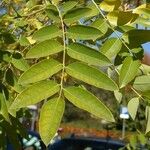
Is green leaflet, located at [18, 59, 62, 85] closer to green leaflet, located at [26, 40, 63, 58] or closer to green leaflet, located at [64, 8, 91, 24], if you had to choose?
green leaflet, located at [26, 40, 63, 58]

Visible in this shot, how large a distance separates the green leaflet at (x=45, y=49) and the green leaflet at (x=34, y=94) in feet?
0.30

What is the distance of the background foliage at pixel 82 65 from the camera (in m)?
1.40

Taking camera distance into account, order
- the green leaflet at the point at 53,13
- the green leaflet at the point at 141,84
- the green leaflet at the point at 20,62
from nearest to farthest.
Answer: the green leaflet at the point at 141,84
the green leaflet at the point at 53,13
the green leaflet at the point at 20,62

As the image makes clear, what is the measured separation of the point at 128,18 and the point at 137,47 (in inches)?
3.7

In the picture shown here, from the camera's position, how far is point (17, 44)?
6.92 ft

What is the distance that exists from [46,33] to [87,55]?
0.16m

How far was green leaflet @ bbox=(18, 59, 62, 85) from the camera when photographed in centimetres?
145

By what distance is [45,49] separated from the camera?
5.05 feet

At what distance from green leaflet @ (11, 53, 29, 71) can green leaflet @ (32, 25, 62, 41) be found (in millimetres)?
306

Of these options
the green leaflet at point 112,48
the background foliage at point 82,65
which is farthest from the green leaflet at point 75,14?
the green leaflet at point 112,48

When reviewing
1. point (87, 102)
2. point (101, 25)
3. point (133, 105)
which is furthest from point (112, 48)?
point (87, 102)

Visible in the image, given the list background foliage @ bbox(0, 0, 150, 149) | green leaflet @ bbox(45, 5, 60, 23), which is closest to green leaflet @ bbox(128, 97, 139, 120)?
background foliage @ bbox(0, 0, 150, 149)

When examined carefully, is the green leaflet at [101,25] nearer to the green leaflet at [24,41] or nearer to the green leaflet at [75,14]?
the green leaflet at [75,14]

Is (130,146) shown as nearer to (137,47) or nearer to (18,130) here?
(18,130)
